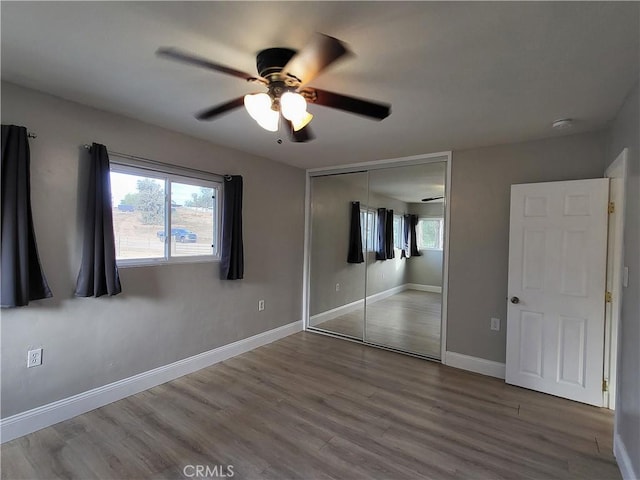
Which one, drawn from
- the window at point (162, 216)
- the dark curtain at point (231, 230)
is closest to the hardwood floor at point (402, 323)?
the dark curtain at point (231, 230)

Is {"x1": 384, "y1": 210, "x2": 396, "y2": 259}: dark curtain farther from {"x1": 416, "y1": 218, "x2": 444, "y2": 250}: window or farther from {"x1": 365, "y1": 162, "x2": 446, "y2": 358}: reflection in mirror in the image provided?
{"x1": 416, "y1": 218, "x2": 444, "y2": 250}: window

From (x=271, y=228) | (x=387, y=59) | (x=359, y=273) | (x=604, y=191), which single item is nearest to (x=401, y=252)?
(x=359, y=273)

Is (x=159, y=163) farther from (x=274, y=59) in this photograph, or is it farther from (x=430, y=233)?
(x=430, y=233)

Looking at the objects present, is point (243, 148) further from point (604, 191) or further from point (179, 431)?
point (604, 191)

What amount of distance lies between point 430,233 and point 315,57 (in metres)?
3.00

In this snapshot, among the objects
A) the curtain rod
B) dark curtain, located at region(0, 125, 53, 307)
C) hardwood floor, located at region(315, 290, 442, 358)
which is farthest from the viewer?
hardwood floor, located at region(315, 290, 442, 358)

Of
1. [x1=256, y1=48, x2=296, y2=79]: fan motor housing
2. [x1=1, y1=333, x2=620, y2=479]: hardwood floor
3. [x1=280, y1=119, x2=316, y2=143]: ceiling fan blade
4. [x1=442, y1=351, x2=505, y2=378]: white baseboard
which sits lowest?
[x1=1, y1=333, x2=620, y2=479]: hardwood floor

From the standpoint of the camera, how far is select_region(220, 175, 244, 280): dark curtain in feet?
11.3

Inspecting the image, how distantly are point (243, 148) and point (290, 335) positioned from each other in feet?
8.39

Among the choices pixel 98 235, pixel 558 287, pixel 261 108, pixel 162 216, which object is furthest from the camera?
pixel 162 216

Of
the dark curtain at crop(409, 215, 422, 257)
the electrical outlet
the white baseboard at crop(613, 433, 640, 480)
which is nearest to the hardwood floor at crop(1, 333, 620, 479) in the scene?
the white baseboard at crop(613, 433, 640, 480)

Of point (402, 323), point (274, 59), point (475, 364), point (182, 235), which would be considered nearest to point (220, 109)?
point (274, 59)

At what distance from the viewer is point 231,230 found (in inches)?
135

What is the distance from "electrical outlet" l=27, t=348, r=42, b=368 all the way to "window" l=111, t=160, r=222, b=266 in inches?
31.7
